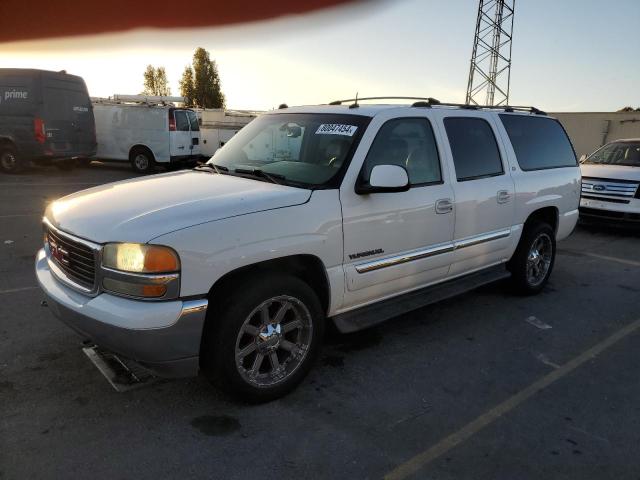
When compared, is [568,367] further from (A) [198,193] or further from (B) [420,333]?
(A) [198,193]

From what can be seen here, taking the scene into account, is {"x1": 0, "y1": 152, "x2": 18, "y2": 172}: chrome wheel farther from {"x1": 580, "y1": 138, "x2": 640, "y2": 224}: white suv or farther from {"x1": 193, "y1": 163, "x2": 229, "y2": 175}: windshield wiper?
{"x1": 580, "y1": 138, "x2": 640, "y2": 224}: white suv

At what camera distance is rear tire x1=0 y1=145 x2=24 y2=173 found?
13.7 metres

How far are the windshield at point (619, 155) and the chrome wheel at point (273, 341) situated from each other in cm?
862

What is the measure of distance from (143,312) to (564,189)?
471cm

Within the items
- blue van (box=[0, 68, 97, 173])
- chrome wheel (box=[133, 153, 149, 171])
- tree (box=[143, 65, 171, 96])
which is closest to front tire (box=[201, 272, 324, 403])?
blue van (box=[0, 68, 97, 173])

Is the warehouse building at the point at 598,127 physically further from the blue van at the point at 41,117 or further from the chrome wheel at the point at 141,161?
the blue van at the point at 41,117

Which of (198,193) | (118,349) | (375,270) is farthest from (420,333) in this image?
(118,349)

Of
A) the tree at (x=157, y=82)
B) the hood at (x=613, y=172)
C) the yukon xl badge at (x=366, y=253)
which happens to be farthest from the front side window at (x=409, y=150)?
the tree at (x=157, y=82)

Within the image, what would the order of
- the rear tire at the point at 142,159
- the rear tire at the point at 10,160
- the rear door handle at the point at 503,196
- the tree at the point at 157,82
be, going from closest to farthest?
the rear door handle at the point at 503,196
the rear tire at the point at 10,160
the rear tire at the point at 142,159
the tree at the point at 157,82

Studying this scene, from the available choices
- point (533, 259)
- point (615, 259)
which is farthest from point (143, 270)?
point (615, 259)

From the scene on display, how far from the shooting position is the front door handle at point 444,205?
13.0 ft

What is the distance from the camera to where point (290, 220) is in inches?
121

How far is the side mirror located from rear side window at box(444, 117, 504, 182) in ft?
3.27

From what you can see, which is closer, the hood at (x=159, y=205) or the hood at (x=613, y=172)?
the hood at (x=159, y=205)
